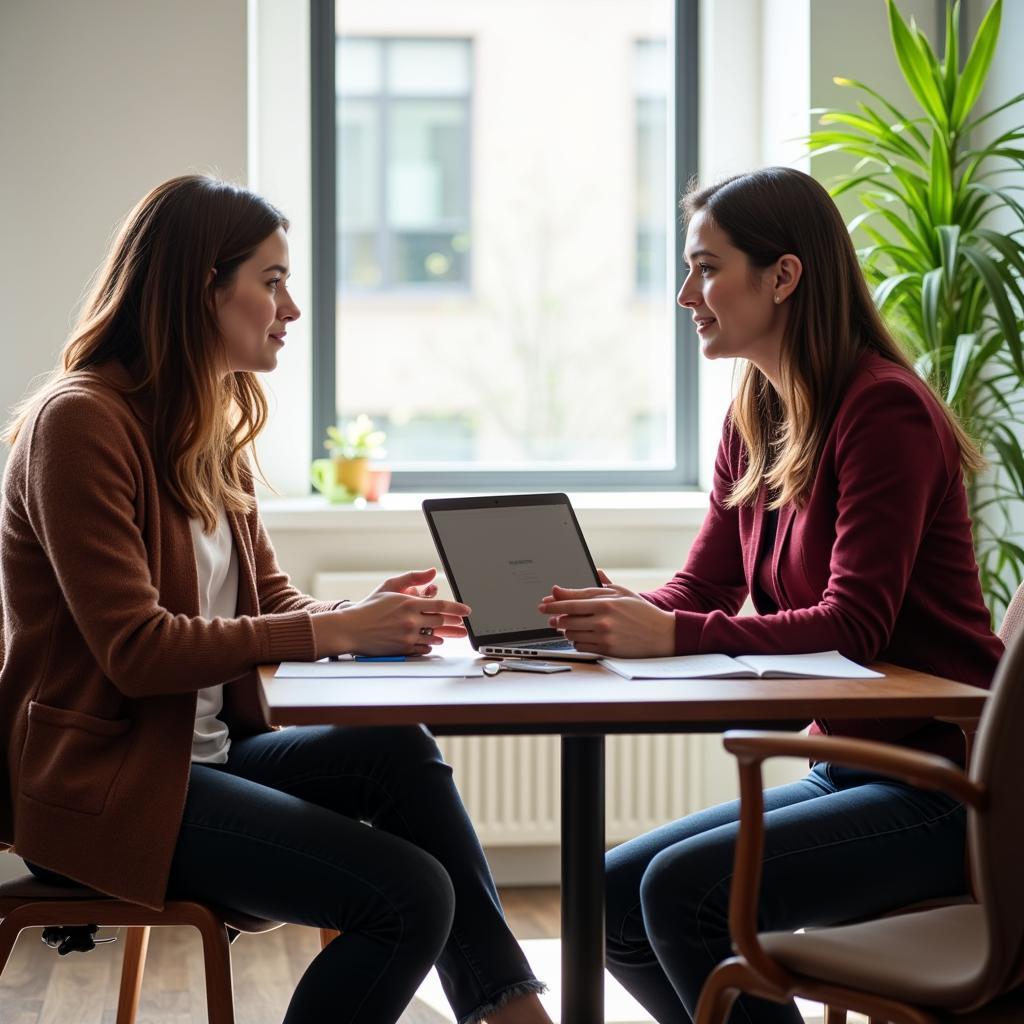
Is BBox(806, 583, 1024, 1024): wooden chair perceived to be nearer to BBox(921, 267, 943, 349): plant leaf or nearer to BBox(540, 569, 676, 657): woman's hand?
BBox(540, 569, 676, 657): woman's hand

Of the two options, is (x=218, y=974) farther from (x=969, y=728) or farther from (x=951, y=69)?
(x=951, y=69)

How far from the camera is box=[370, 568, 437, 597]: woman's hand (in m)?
1.88

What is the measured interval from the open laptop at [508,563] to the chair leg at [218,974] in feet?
1.57

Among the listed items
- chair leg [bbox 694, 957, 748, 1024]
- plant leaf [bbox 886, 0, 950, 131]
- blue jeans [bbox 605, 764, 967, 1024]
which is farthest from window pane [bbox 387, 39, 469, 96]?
chair leg [bbox 694, 957, 748, 1024]

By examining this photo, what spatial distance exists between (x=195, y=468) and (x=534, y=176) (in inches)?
79.7

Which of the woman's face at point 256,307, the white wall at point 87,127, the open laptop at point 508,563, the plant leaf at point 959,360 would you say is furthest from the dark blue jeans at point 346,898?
the white wall at point 87,127

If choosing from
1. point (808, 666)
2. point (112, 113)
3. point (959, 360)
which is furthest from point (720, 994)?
point (112, 113)

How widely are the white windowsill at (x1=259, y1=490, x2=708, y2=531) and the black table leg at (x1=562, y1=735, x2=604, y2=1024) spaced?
Answer: 1514 millimetres

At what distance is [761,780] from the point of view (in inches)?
51.1

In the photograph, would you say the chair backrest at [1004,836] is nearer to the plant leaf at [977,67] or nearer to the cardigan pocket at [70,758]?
the cardigan pocket at [70,758]

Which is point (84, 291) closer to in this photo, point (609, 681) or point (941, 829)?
point (609, 681)

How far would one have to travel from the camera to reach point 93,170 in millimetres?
2986

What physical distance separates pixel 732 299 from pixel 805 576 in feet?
1.37

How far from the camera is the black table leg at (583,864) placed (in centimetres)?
165
